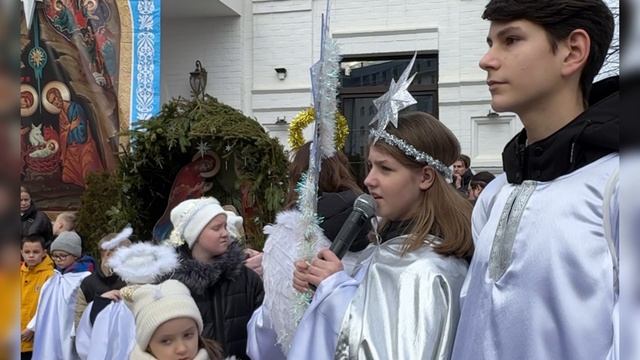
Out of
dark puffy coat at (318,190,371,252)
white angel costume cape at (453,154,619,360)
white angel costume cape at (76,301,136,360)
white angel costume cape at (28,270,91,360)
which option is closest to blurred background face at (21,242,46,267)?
white angel costume cape at (28,270,91,360)

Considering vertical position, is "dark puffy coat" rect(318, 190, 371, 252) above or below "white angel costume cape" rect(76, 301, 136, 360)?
above

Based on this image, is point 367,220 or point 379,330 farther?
point 367,220

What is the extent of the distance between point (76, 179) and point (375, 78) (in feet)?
15.4

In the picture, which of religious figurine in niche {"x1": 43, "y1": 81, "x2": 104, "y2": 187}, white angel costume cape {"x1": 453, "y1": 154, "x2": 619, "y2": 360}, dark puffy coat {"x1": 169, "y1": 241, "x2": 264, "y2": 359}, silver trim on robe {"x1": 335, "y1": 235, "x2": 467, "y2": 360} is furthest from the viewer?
religious figurine in niche {"x1": 43, "y1": 81, "x2": 104, "y2": 187}

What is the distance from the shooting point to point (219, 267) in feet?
10.3

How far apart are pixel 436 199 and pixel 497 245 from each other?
0.56 m

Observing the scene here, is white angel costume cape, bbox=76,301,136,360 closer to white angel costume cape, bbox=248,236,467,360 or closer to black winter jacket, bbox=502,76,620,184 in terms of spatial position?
white angel costume cape, bbox=248,236,467,360

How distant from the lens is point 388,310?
176 cm

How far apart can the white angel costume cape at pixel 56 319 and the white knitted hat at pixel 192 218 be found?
132 centimetres

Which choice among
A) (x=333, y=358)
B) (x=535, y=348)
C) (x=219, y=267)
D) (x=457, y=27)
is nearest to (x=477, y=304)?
(x=535, y=348)

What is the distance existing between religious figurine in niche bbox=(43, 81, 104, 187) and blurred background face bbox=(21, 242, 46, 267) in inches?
177

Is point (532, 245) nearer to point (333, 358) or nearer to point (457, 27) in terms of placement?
point (333, 358)

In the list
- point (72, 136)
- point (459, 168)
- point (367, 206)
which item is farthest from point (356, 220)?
point (72, 136)

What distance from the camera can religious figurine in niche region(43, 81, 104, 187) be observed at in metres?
9.42
